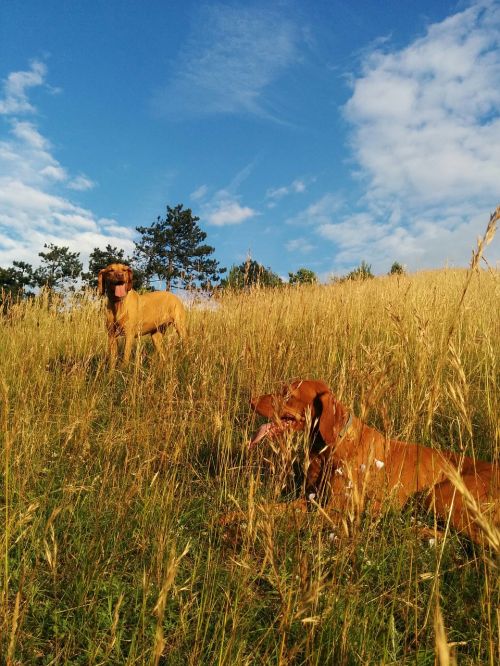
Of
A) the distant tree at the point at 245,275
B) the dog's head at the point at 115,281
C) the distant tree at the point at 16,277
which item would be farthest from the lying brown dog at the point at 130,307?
the distant tree at the point at 16,277

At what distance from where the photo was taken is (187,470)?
282cm

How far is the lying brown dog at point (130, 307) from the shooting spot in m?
6.44

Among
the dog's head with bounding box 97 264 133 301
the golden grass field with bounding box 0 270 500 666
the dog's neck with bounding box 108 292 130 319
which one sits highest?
the dog's head with bounding box 97 264 133 301

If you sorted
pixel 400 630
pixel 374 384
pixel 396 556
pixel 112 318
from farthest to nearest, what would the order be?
pixel 112 318, pixel 396 556, pixel 400 630, pixel 374 384

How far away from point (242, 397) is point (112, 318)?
11.7ft

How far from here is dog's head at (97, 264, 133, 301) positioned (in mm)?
6598

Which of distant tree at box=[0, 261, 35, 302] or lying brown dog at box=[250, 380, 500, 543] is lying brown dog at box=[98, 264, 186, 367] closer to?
lying brown dog at box=[250, 380, 500, 543]

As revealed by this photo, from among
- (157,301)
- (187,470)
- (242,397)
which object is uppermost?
(157,301)

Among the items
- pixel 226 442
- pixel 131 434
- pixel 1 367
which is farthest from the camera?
pixel 1 367

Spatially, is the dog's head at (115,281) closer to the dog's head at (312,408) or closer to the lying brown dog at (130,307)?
the lying brown dog at (130,307)

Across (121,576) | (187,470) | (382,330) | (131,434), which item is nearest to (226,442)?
(187,470)

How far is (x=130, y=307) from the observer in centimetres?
659

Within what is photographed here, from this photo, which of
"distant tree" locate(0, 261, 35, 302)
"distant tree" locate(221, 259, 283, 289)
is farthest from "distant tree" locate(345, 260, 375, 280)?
"distant tree" locate(0, 261, 35, 302)

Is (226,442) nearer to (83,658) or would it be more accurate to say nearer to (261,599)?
(261,599)
